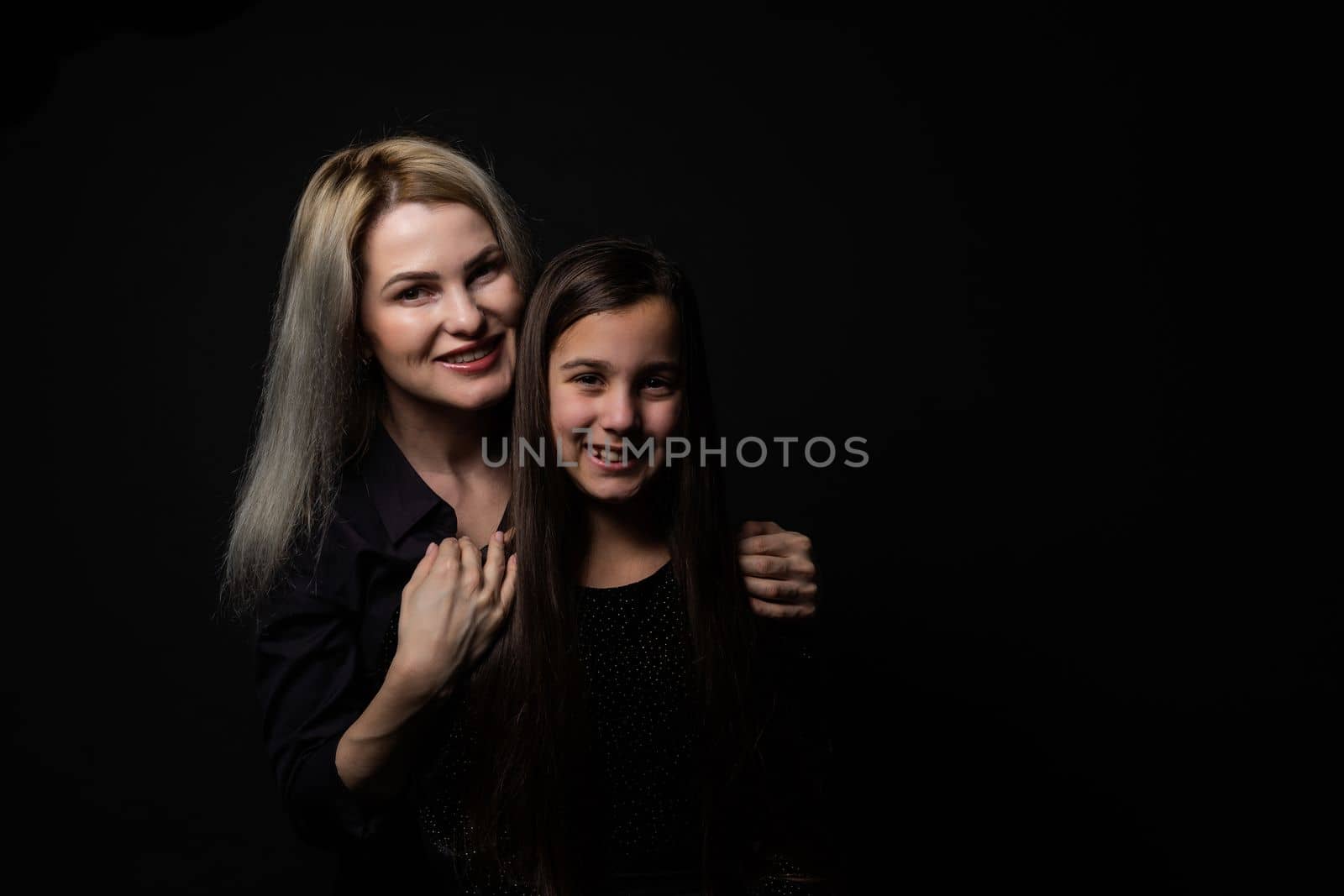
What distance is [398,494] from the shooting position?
2.69 meters

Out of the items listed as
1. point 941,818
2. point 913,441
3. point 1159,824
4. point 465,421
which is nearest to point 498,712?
point 465,421

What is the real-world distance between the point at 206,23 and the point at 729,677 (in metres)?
2.41

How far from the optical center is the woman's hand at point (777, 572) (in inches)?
99.4

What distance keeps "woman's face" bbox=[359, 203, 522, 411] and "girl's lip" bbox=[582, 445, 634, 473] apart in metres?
0.42

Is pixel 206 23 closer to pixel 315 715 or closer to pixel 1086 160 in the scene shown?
pixel 315 715

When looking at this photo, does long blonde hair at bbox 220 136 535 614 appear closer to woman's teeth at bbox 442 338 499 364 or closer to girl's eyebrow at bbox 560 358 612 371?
woman's teeth at bbox 442 338 499 364

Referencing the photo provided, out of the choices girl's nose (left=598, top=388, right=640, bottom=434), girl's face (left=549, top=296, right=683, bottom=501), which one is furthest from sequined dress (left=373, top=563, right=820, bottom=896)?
girl's nose (left=598, top=388, right=640, bottom=434)

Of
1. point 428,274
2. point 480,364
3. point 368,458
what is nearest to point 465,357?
point 480,364

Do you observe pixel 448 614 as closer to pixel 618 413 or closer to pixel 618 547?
pixel 618 547

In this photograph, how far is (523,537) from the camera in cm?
233

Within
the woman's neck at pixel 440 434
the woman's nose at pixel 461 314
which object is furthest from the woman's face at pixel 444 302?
the woman's neck at pixel 440 434

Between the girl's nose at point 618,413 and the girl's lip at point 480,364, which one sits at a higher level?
the girl's lip at point 480,364

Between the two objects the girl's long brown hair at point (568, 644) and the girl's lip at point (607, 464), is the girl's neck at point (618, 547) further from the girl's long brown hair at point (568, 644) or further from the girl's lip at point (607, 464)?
the girl's lip at point (607, 464)

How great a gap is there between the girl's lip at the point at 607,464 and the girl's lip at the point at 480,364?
0.42 meters
